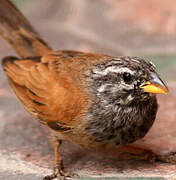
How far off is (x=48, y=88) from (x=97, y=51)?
83.7 inches

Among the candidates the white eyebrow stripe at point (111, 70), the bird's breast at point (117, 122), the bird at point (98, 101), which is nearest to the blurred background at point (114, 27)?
the bird at point (98, 101)

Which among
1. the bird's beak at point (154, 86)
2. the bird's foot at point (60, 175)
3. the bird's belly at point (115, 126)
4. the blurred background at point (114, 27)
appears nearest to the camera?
the bird's beak at point (154, 86)

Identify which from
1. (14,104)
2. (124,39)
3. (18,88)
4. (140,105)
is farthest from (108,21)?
(140,105)

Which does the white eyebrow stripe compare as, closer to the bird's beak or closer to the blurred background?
the bird's beak

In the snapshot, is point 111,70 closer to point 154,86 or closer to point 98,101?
point 98,101

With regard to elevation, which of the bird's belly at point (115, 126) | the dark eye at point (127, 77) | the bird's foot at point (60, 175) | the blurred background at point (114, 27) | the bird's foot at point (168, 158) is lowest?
the bird's foot at point (60, 175)

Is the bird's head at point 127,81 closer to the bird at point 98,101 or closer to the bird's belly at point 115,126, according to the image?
the bird at point 98,101

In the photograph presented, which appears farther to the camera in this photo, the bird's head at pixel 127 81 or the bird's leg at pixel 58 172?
the bird's leg at pixel 58 172

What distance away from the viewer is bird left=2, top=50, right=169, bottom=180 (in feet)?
12.4

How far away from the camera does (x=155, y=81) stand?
3.70 meters

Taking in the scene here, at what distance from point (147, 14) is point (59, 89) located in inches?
126

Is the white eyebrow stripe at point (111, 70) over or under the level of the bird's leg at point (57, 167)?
over

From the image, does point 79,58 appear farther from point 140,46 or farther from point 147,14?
point 147,14

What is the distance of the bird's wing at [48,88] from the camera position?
404 centimetres
